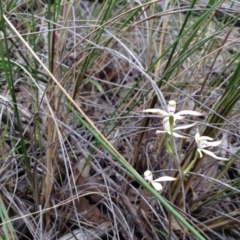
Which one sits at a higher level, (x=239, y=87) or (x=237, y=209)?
(x=239, y=87)

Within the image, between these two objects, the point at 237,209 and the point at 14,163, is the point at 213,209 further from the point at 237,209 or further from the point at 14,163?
the point at 14,163

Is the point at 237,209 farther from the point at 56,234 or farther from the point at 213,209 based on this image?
the point at 56,234

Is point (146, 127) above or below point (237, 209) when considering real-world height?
above

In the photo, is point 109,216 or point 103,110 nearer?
point 109,216

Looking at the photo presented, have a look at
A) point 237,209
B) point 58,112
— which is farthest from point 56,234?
point 237,209

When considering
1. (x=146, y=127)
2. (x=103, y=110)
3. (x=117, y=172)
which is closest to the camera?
(x=146, y=127)

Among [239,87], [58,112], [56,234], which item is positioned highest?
[239,87]

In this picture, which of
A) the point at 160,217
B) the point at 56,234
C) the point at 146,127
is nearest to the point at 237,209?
the point at 160,217

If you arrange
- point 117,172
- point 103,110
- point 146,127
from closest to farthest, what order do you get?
point 146,127, point 117,172, point 103,110

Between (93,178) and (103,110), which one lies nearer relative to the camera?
(93,178)
